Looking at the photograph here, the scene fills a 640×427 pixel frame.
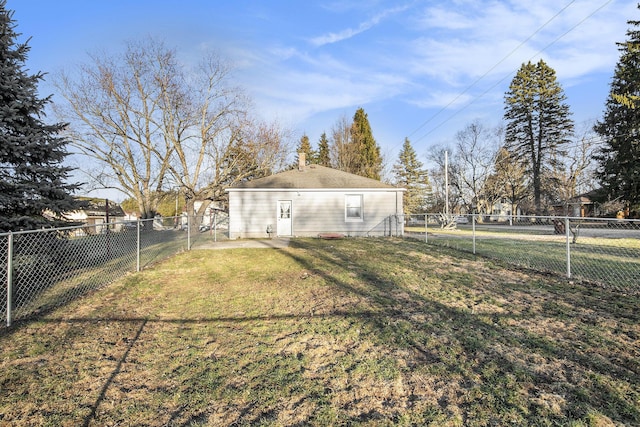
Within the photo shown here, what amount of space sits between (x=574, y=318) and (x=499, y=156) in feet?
122

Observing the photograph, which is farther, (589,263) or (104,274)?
(589,263)

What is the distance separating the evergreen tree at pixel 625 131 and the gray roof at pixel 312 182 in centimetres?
1754

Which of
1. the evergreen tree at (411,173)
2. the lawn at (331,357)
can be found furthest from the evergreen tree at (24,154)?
the evergreen tree at (411,173)

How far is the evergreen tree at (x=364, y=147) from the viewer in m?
34.8

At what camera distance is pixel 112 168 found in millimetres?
20719

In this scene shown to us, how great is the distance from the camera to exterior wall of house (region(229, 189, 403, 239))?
51.4 ft

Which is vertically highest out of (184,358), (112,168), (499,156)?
(499,156)

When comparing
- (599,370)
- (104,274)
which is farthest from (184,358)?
(104,274)

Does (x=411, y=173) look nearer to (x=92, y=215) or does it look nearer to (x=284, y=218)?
(x=284, y=218)

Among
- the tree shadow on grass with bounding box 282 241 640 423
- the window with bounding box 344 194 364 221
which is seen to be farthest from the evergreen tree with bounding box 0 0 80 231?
the window with bounding box 344 194 364 221

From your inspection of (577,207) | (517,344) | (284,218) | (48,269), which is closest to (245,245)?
(284,218)

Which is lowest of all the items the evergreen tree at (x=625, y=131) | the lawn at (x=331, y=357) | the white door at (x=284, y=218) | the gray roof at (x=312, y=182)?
the lawn at (x=331, y=357)

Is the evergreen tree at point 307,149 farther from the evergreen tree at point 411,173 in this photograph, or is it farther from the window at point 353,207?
the window at point 353,207

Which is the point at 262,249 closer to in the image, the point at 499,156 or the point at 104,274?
the point at 104,274
